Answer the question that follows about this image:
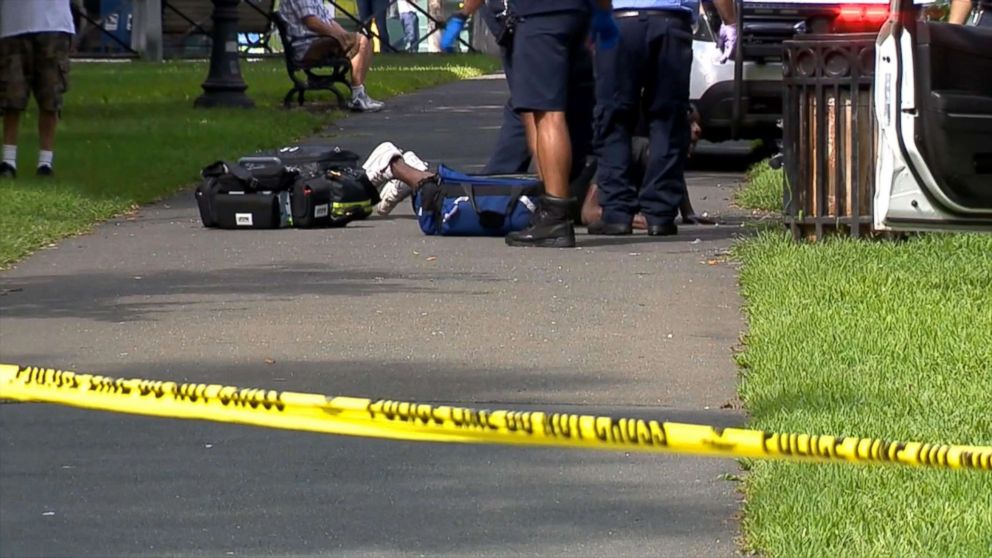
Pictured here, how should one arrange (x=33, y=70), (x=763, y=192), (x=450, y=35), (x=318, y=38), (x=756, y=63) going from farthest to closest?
(x=450, y=35) < (x=318, y=38) < (x=756, y=63) < (x=33, y=70) < (x=763, y=192)

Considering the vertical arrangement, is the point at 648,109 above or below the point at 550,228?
above

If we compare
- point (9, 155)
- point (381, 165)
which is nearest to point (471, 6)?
point (381, 165)

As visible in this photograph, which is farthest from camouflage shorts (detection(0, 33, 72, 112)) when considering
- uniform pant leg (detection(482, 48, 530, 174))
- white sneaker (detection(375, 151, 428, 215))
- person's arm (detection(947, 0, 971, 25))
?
person's arm (detection(947, 0, 971, 25))

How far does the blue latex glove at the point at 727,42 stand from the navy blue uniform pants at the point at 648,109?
2191 millimetres

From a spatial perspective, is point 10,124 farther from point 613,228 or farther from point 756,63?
point 756,63

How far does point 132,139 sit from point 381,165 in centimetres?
513

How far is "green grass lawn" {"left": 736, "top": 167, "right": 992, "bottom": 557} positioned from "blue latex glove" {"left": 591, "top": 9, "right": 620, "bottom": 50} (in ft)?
3.90

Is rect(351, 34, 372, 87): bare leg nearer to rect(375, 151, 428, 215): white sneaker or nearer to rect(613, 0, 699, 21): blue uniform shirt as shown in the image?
rect(375, 151, 428, 215): white sneaker

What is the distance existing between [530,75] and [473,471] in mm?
4447

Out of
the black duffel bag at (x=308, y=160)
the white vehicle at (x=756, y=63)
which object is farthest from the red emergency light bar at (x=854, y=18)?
the black duffel bag at (x=308, y=160)

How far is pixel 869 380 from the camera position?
6418 millimetres

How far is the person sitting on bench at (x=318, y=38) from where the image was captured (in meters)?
19.1

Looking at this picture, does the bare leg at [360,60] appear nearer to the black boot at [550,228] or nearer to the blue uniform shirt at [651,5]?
the blue uniform shirt at [651,5]

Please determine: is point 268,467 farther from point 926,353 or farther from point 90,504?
point 926,353
